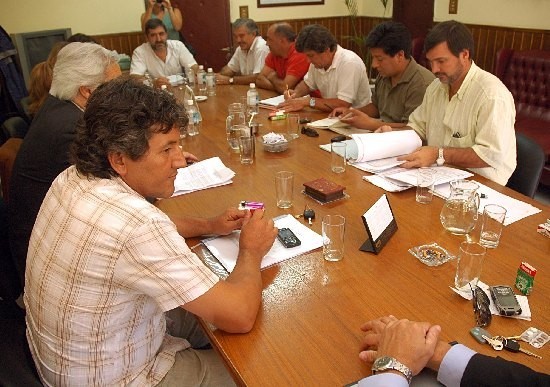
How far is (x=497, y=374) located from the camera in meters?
0.93

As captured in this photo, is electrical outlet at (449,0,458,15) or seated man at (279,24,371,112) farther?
electrical outlet at (449,0,458,15)

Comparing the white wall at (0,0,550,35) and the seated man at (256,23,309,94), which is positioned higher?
the white wall at (0,0,550,35)

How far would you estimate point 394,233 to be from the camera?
1.50 metres

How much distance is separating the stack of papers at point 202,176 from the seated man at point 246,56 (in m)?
2.14

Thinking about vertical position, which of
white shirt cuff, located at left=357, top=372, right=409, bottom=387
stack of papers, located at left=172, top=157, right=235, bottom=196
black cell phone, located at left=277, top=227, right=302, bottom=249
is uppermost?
stack of papers, located at left=172, top=157, right=235, bottom=196

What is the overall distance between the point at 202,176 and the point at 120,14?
406 cm

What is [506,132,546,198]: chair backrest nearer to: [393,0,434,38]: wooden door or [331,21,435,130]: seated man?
[331,21,435,130]: seated man

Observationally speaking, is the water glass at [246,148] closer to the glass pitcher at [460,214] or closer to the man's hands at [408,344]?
the glass pitcher at [460,214]

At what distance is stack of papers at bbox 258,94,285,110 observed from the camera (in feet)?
10.6

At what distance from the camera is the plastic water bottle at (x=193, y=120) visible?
2719 mm

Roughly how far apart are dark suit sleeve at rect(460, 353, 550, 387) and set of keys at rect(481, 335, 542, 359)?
0.07 metres

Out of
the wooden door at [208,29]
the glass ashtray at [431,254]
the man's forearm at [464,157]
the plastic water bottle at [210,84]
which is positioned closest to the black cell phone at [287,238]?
the glass ashtray at [431,254]

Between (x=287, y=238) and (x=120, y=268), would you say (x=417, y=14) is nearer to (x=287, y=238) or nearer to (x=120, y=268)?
(x=287, y=238)

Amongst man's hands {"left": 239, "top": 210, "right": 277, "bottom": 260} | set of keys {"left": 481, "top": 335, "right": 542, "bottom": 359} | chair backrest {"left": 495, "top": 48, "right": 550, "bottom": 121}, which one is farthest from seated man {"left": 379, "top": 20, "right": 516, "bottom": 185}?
chair backrest {"left": 495, "top": 48, "right": 550, "bottom": 121}
